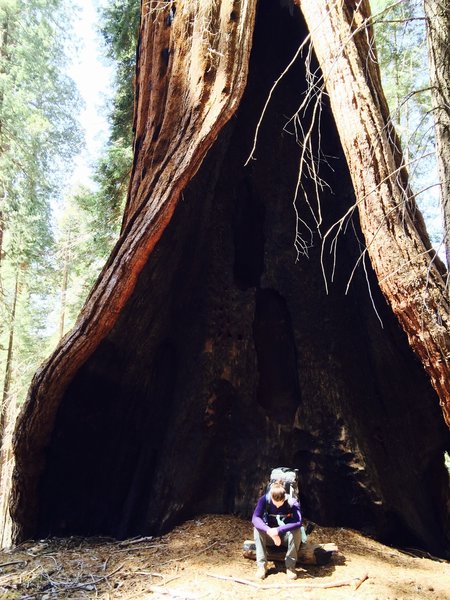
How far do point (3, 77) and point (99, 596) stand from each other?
11.4 m

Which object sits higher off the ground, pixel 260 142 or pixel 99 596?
pixel 260 142

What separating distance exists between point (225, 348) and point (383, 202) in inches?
106

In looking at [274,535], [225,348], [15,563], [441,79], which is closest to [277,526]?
[274,535]

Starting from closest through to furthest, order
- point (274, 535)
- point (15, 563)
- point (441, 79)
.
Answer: point (441, 79) < point (274, 535) < point (15, 563)

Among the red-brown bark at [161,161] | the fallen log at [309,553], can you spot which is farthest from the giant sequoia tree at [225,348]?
the fallen log at [309,553]

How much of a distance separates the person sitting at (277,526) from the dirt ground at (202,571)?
0.11m

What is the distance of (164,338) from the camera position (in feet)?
18.0

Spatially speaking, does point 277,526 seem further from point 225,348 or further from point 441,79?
point 441,79

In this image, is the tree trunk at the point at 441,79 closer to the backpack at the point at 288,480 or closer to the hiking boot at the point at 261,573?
the backpack at the point at 288,480

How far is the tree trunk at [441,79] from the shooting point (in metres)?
2.68

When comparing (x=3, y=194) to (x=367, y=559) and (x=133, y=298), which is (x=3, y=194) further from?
(x=367, y=559)

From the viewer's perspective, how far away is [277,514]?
3836mm

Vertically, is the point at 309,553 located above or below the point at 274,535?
below

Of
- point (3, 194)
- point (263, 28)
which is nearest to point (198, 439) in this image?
point (263, 28)
